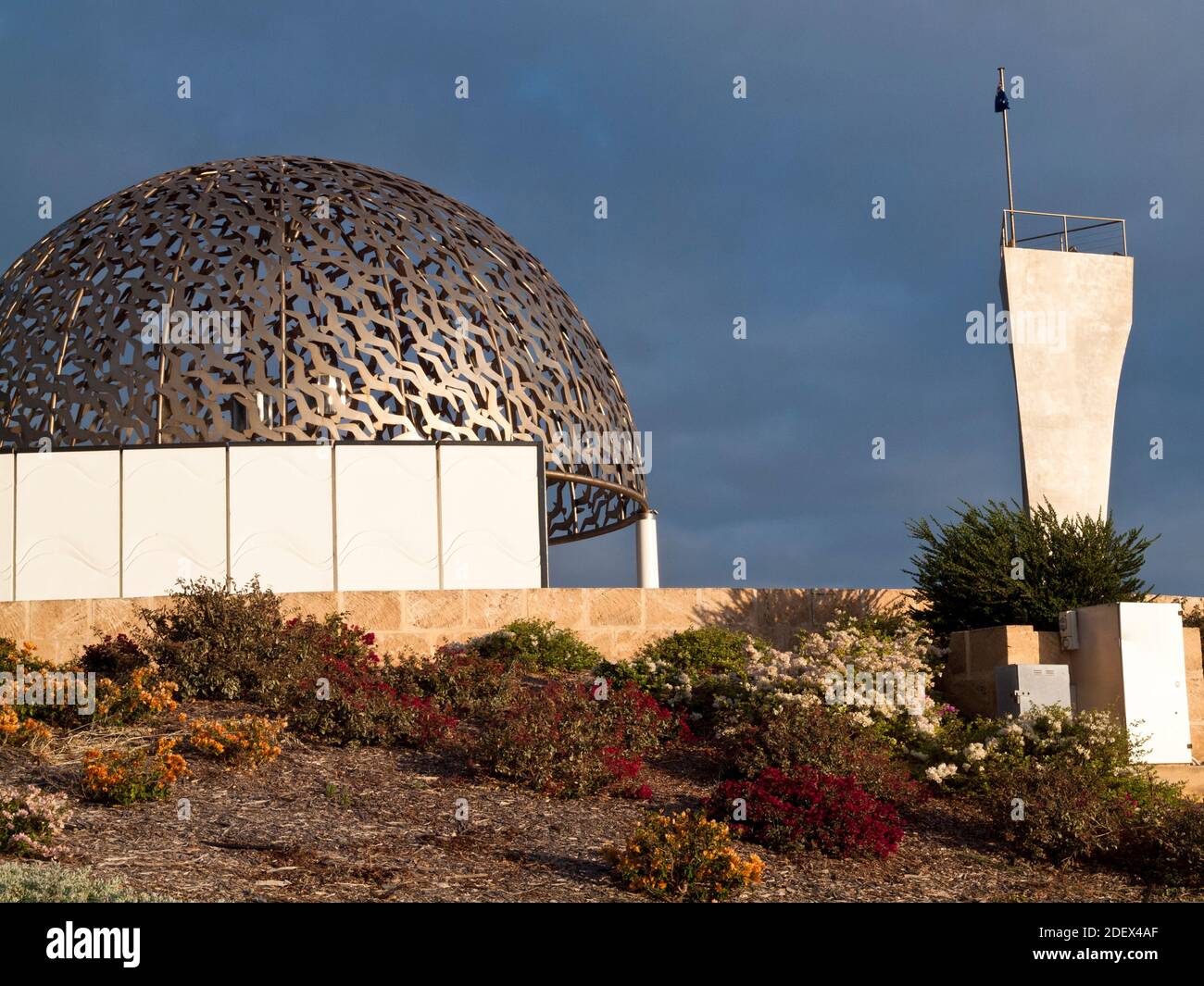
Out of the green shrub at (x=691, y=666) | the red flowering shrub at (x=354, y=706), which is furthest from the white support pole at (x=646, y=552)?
the red flowering shrub at (x=354, y=706)

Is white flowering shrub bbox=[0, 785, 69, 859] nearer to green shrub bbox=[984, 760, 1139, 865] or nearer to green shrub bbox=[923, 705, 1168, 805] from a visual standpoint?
green shrub bbox=[984, 760, 1139, 865]

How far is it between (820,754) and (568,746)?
1.91 metres

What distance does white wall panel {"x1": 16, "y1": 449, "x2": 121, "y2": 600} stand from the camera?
17828mm

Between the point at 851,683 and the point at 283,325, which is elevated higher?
the point at 283,325

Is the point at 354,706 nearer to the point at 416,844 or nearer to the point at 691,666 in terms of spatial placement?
the point at 416,844

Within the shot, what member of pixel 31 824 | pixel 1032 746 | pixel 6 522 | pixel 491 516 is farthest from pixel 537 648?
pixel 6 522

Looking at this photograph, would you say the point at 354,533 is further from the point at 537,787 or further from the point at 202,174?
the point at 537,787

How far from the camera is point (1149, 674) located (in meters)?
13.0

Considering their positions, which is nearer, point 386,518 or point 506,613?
point 506,613

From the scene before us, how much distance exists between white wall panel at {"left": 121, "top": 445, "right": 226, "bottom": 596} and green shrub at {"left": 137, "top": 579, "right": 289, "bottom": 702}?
14.1ft

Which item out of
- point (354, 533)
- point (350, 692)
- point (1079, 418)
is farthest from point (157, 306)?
point (1079, 418)

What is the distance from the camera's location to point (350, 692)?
38.7ft

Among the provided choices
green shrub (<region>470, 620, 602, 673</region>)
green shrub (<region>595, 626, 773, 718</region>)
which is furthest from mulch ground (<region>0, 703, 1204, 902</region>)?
green shrub (<region>470, 620, 602, 673</region>)
